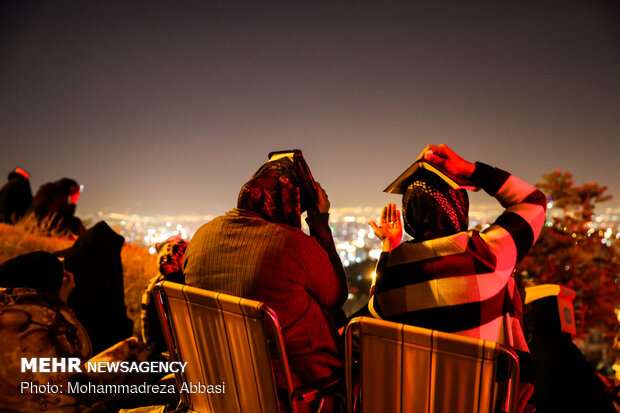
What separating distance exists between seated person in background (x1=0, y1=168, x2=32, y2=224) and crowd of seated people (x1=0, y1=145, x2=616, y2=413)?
23.7ft

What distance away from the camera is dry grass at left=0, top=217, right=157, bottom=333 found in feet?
14.9

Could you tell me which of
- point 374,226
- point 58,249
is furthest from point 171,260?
point 58,249

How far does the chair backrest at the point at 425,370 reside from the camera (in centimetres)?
113

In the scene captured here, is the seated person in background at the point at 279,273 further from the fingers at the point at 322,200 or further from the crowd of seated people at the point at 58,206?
the crowd of seated people at the point at 58,206

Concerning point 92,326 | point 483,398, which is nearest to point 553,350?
point 483,398

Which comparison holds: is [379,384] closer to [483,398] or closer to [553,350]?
[483,398]

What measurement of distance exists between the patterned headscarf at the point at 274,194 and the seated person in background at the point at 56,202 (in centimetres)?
550

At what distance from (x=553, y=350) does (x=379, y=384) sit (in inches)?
58.3

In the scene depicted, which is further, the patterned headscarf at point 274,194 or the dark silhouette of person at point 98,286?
the dark silhouette of person at point 98,286

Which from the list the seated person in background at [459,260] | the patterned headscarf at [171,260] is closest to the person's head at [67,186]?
the patterned headscarf at [171,260]

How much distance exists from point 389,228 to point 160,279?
184 cm

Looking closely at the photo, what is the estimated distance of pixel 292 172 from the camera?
2066 mm

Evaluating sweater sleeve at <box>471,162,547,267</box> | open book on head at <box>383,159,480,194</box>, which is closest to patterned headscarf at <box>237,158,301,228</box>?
open book on head at <box>383,159,480,194</box>

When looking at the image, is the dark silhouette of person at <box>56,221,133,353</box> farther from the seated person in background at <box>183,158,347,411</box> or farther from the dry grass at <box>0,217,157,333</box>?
the seated person in background at <box>183,158,347,411</box>
